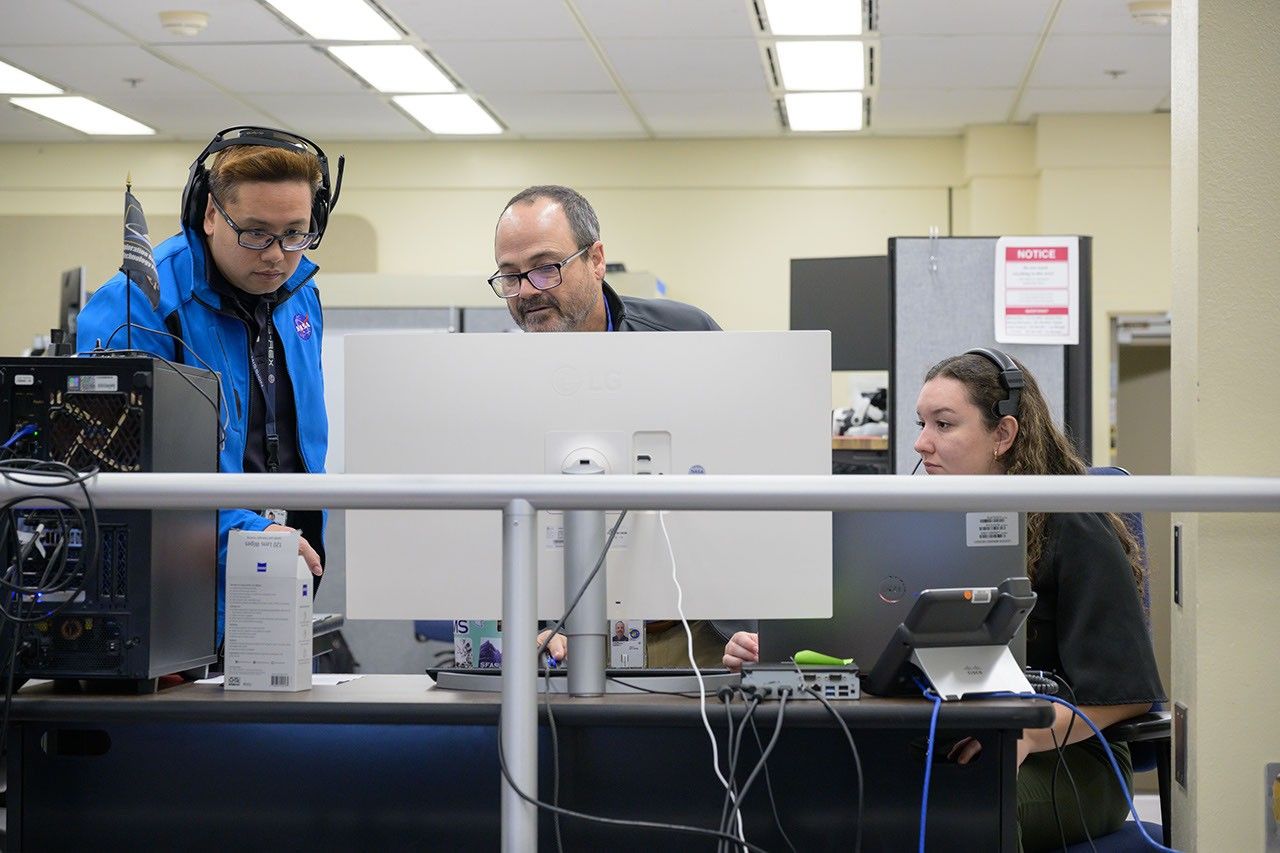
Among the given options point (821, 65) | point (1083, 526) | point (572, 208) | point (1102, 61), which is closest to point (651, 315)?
point (572, 208)

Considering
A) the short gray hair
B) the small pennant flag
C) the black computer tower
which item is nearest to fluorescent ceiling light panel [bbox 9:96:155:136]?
the short gray hair

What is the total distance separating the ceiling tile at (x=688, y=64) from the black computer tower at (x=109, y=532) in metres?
4.17

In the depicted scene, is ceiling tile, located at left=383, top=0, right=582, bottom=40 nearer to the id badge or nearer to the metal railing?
the id badge

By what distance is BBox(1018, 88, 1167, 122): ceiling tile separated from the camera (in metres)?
6.05

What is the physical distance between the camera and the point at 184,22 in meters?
4.98

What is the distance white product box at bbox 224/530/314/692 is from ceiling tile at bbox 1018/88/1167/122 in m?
5.35

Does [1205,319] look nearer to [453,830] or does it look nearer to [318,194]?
[453,830]

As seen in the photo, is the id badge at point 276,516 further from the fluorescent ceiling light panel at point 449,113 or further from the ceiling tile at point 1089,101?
the ceiling tile at point 1089,101

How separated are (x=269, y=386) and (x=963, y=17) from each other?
12.2 ft

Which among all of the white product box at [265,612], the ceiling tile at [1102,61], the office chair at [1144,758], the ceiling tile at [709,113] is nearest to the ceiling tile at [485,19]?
the ceiling tile at [709,113]

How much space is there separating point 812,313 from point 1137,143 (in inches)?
140

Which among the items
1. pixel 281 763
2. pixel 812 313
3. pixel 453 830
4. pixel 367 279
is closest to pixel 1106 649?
pixel 453 830

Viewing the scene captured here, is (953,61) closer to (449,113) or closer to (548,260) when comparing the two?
(449,113)

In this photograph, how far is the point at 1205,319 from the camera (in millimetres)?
1628
